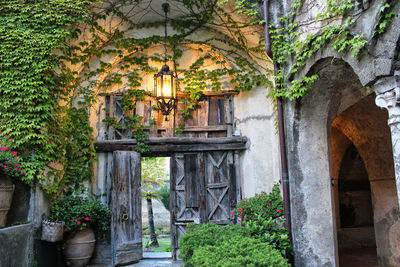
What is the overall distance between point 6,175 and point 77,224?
5.81ft

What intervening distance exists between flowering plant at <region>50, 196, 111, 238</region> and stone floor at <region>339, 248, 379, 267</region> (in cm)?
494

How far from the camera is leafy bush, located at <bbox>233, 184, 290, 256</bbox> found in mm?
5215

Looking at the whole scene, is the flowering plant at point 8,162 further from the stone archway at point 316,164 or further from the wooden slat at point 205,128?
the stone archway at point 316,164

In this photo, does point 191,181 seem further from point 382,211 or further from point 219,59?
point 382,211

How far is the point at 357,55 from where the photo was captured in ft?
12.9

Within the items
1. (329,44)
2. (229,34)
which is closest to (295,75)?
(329,44)

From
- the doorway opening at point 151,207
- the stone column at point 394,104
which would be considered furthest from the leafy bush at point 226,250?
the doorway opening at point 151,207

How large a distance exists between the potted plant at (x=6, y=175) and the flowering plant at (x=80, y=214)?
1265 millimetres

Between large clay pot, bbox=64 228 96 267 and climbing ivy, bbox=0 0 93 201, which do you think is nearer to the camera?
climbing ivy, bbox=0 0 93 201

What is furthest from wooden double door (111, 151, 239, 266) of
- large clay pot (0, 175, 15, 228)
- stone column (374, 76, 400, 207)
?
stone column (374, 76, 400, 207)

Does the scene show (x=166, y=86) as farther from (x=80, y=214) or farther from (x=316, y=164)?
(x=316, y=164)

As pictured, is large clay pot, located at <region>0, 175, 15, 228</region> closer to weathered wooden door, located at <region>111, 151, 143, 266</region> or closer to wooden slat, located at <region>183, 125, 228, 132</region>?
weathered wooden door, located at <region>111, 151, 143, 266</region>

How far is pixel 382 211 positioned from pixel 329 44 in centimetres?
378

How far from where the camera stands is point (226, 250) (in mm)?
3854
